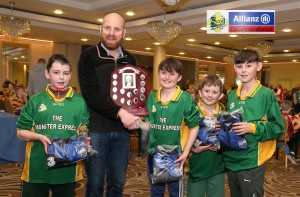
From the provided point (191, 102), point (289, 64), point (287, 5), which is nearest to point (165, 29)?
point (287, 5)

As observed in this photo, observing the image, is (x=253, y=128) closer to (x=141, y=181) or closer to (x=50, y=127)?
(x=50, y=127)

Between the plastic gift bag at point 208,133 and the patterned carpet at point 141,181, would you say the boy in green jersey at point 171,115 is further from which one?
the patterned carpet at point 141,181

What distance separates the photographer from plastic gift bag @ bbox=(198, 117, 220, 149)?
2170 mm

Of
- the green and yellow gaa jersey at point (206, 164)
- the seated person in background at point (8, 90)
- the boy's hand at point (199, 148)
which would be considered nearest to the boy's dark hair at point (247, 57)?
the green and yellow gaa jersey at point (206, 164)

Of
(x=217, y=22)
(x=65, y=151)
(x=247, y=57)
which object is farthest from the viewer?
(x=217, y=22)

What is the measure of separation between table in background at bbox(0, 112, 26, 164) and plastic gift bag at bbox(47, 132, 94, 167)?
9.12 feet

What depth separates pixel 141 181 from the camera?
4305 mm

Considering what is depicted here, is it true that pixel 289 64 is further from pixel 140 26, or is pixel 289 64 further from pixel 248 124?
pixel 248 124

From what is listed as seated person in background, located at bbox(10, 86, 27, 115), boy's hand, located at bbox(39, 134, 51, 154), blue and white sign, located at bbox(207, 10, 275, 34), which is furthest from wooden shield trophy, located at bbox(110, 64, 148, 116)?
seated person in background, located at bbox(10, 86, 27, 115)

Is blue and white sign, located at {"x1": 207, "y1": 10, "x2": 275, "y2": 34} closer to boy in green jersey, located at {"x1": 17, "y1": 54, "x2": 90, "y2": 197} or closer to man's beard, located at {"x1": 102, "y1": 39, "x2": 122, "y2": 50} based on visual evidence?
man's beard, located at {"x1": 102, "y1": 39, "x2": 122, "y2": 50}

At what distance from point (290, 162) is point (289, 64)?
51.2ft

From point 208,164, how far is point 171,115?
0.51m

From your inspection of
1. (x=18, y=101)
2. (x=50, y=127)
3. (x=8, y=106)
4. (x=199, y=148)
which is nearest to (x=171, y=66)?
(x=199, y=148)

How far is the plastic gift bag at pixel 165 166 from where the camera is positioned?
2020mm
